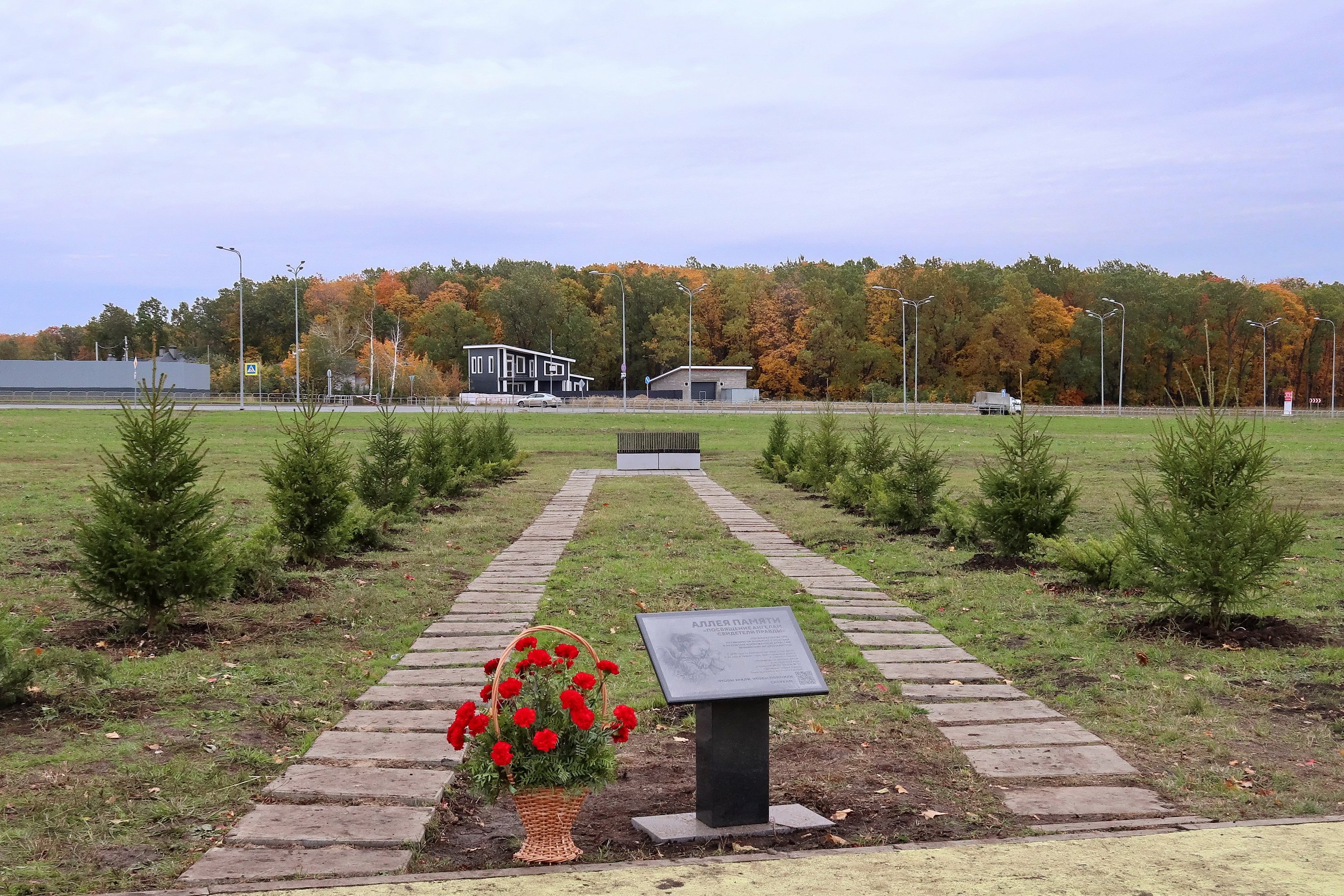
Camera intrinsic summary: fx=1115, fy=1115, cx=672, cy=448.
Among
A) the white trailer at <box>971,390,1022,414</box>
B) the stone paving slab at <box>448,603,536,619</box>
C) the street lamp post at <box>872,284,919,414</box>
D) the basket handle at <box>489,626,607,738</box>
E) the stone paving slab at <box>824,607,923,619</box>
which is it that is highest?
the street lamp post at <box>872,284,919,414</box>

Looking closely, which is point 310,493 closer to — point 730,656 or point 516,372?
point 730,656

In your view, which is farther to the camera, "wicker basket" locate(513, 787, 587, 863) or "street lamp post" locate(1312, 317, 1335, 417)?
"street lamp post" locate(1312, 317, 1335, 417)

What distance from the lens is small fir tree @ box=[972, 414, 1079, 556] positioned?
40.5ft

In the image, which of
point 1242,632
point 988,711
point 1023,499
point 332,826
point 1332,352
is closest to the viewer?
point 332,826

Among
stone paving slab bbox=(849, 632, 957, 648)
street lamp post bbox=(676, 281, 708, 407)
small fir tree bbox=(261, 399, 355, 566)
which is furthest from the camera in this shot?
street lamp post bbox=(676, 281, 708, 407)

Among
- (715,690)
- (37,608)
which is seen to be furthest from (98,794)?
(37,608)

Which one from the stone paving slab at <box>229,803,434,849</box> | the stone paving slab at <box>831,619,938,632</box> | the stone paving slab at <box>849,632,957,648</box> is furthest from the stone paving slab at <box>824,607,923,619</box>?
the stone paving slab at <box>229,803,434,849</box>

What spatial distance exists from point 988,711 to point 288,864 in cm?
413

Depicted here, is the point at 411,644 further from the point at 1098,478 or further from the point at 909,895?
the point at 1098,478

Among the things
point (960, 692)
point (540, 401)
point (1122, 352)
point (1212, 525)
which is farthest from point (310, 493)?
point (1122, 352)

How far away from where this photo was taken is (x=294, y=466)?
11.4 meters

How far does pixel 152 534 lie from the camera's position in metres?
8.12

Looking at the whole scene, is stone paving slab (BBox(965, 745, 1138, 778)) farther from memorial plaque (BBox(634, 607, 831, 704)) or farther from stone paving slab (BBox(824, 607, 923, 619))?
stone paving slab (BBox(824, 607, 923, 619))

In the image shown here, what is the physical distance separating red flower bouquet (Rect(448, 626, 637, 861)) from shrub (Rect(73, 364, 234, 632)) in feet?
14.0
